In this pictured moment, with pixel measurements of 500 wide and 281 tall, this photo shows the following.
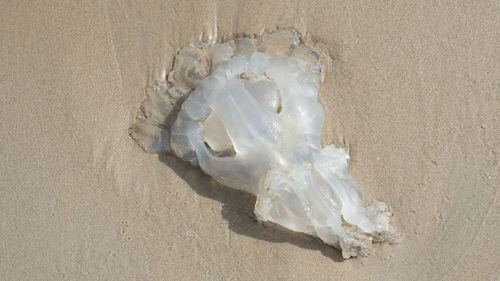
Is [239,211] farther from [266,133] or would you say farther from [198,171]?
[266,133]

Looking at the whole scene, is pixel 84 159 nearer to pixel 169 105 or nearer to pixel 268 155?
pixel 169 105

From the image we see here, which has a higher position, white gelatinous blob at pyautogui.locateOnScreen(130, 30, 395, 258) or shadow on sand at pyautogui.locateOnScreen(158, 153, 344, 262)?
white gelatinous blob at pyautogui.locateOnScreen(130, 30, 395, 258)

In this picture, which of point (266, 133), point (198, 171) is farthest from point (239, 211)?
point (266, 133)

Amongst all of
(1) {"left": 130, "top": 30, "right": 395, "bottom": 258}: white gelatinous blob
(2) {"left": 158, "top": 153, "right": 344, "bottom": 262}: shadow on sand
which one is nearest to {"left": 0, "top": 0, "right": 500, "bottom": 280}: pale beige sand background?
(2) {"left": 158, "top": 153, "right": 344, "bottom": 262}: shadow on sand

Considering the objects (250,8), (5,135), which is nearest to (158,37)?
(250,8)

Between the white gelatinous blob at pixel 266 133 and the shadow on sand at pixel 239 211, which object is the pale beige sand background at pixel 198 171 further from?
the white gelatinous blob at pixel 266 133

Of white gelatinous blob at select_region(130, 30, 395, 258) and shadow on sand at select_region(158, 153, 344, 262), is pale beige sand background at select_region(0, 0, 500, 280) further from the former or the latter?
white gelatinous blob at select_region(130, 30, 395, 258)

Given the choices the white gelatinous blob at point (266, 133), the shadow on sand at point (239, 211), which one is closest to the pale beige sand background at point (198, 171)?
the shadow on sand at point (239, 211)
